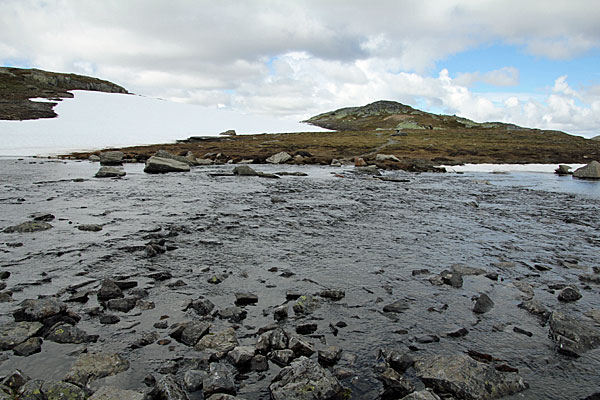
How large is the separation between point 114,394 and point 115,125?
8770cm

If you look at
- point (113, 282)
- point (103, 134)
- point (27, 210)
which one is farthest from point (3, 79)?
point (113, 282)

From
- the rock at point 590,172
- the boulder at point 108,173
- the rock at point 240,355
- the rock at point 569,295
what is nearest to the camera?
the rock at point 240,355

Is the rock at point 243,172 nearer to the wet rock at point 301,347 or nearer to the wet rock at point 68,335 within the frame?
the wet rock at point 68,335

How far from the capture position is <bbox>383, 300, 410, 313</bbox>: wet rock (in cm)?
737

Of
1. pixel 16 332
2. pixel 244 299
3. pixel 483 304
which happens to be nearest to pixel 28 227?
pixel 16 332

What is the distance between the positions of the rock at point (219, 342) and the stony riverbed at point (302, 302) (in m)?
0.03

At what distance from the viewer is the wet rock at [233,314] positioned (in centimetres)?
691

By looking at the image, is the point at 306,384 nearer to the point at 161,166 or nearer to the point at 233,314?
the point at 233,314

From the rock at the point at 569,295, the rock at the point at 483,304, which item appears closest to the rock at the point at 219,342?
the rock at the point at 483,304

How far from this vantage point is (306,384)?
4.88 metres

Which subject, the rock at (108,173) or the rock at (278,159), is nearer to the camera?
the rock at (108,173)

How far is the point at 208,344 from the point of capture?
Result: 5965mm

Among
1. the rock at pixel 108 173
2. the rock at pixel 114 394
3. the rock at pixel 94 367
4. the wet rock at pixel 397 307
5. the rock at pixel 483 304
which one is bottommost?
the rock at pixel 94 367

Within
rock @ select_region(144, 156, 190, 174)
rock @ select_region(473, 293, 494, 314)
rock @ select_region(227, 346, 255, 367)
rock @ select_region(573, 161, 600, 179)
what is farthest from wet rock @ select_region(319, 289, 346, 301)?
rock @ select_region(573, 161, 600, 179)
